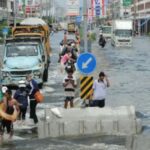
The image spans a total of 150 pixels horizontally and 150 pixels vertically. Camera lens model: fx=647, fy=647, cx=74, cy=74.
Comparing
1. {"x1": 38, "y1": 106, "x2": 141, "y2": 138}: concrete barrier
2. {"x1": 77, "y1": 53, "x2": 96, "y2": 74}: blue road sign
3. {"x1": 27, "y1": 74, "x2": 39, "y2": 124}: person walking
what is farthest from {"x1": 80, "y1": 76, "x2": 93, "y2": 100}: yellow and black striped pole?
{"x1": 38, "y1": 106, "x2": 141, "y2": 138}: concrete barrier

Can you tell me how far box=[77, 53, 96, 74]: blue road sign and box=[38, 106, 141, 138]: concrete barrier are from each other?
1.93m

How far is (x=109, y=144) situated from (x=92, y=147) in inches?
20.1

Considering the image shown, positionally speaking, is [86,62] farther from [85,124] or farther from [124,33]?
[124,33]

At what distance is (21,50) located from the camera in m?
31.0

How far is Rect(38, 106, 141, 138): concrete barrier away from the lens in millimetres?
17281

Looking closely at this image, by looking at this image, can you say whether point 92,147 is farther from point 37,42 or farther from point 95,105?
point 37,42

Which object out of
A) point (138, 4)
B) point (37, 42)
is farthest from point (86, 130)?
point (138, 4)

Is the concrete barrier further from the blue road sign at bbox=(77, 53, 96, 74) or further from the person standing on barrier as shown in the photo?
the blue road sign at bbox=(77, 53, 96, 74)

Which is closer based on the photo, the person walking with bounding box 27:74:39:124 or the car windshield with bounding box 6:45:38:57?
the person walking with bounding box 27:74:39:124

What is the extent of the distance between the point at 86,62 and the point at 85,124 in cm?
246

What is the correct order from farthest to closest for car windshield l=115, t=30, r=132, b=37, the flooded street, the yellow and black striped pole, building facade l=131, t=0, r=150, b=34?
building facade l=131, t=0, r=150, b=34 < car windshield l=115, t=30, r=132, b=37 < the yellow and black striped pole < the flooded street

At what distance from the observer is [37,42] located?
104 feet

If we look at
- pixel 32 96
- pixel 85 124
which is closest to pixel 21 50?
pixel 32 96

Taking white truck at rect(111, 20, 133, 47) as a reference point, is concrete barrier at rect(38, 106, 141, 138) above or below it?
above
